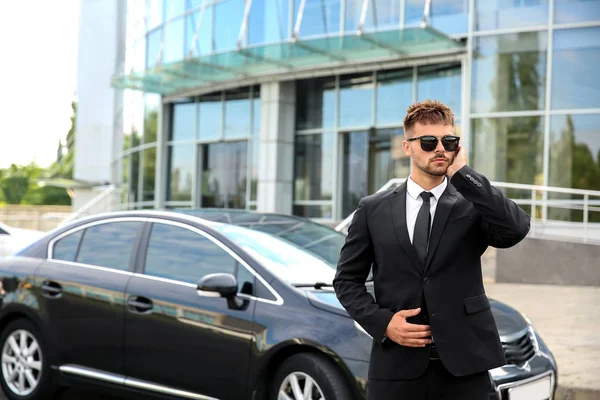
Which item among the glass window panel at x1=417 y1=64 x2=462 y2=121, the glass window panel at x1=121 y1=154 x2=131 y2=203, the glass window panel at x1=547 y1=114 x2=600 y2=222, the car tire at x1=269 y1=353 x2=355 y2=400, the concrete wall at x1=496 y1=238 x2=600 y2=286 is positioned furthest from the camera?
the glass window panel at x1=121 y1=154 x2=131 y2=203

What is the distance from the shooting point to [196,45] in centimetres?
2167

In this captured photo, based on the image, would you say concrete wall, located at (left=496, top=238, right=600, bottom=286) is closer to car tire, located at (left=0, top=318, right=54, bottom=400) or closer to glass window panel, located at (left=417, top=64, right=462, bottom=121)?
glass window panel, located at (left=417, top=64, right=462, bottom=121)

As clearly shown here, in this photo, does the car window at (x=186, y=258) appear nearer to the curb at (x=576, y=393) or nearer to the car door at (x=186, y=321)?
the car door at (x=186, y=321)

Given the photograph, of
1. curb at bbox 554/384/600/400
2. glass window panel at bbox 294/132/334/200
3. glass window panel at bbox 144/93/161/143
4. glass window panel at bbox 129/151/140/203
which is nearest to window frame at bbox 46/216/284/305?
curb at bbox 554/384/600/400

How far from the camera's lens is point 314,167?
1967 cm

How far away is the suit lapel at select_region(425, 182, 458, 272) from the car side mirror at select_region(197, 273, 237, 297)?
2290 millimetres

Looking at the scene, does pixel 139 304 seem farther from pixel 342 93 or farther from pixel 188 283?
pixel 342 93

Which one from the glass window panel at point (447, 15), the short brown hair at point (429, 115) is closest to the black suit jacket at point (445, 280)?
the short brown hair at point (429, 115)

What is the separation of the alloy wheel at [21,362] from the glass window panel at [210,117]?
52.0 feet

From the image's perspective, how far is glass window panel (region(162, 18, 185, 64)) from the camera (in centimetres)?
2246

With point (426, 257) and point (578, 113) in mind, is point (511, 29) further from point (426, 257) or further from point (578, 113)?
point (426, 257)

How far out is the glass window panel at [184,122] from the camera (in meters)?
22.8

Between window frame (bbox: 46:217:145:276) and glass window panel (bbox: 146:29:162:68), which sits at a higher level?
glass window panel (bbox: 146:29:162:68)

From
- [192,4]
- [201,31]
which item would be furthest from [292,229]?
[192,4]
